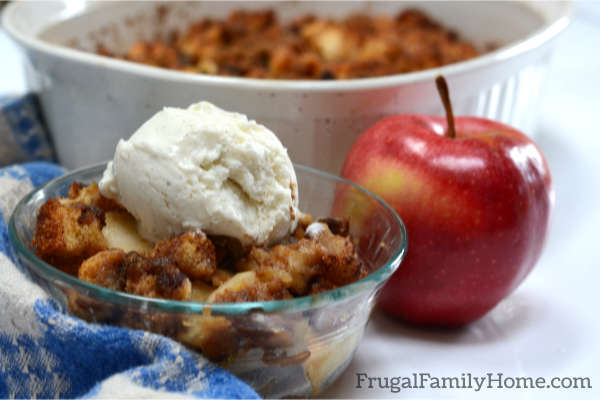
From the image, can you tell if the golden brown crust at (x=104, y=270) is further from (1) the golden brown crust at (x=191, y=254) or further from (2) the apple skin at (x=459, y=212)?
(2) the apple skin at (x=459, y=212)

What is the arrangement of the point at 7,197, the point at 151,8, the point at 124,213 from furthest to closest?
the point at 151,8 → the point at 7,197 → the point at 124,213

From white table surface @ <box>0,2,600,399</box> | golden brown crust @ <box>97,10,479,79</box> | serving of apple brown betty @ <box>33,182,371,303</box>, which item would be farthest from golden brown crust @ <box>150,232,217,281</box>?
golden brown crust @ <box>97,10,479,79</box>

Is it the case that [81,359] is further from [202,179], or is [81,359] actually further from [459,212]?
[459,212]

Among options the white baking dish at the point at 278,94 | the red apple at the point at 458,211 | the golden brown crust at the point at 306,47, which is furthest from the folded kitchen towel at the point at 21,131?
the red apple at the point at 458,211

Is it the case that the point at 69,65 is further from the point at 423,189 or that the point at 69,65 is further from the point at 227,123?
the point at 423,189

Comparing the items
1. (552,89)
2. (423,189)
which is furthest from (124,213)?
(552,89)

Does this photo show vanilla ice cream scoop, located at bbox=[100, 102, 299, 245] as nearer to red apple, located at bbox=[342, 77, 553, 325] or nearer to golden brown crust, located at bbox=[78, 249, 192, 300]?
golden brown crust, located at bbox=[78, 249, 192, 300]

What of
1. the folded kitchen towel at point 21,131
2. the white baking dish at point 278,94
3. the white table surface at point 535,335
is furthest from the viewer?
the folded kitchen towel at point 21,131
